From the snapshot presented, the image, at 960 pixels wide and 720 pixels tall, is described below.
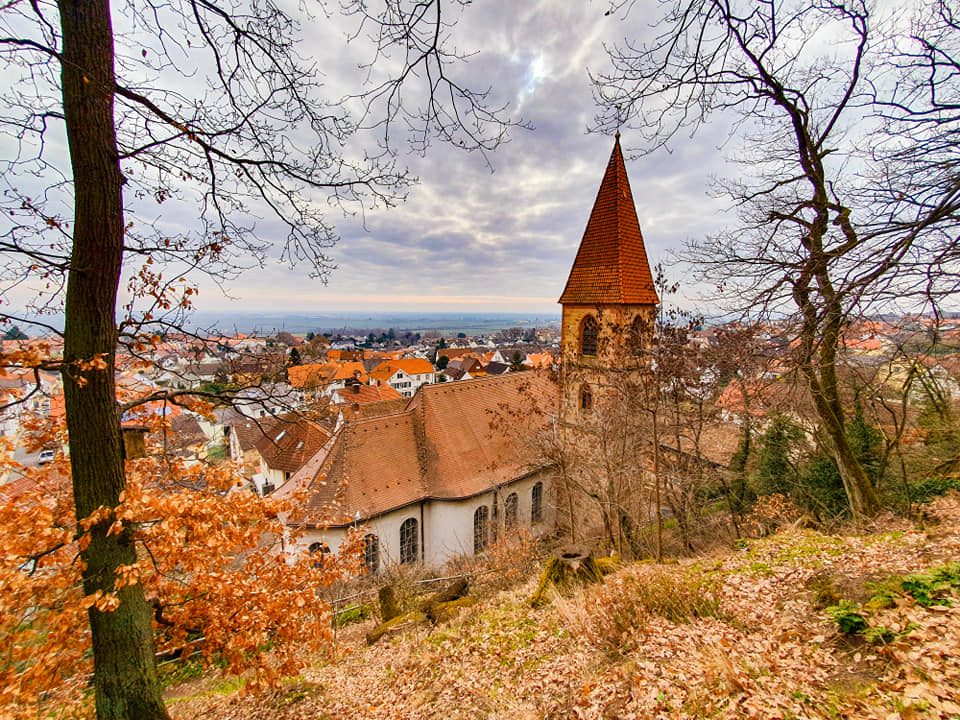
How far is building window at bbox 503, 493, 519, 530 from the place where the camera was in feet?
54.6

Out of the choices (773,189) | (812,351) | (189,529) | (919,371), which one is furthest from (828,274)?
(189,529)

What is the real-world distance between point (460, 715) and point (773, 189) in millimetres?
10103

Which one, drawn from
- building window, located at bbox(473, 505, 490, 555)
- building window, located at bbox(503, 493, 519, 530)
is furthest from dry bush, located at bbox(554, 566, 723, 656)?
building window, located at bbox(503, 493, 519, 530)

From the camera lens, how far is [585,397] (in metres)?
14.9

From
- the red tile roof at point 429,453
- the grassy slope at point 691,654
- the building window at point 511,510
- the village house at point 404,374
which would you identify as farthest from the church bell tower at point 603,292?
the village house at point 404,374

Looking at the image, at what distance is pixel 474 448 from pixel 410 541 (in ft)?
14.5

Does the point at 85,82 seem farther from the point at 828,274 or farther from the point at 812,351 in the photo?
the point at 812,351

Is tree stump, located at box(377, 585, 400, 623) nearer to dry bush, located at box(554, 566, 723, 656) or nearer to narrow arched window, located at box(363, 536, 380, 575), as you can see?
dry bush, located at box(554, 566, 723, 656)

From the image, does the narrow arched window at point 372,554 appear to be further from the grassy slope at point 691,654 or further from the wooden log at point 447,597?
the grassy slope at point 691,654

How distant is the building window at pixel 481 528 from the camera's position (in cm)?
1557

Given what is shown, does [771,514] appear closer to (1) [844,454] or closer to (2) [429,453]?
(1) [844,454]

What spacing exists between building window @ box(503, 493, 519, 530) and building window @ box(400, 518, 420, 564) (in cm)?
378

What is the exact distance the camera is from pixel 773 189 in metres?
7.84

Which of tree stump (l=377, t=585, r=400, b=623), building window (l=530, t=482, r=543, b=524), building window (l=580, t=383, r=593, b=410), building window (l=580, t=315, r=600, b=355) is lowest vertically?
building window (l=530, t=482, r=543, b=524)
